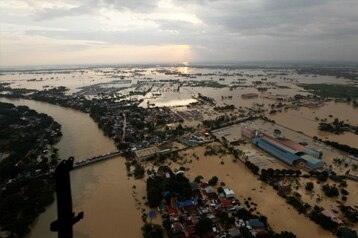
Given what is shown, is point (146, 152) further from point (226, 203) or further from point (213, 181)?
point (226, 203)

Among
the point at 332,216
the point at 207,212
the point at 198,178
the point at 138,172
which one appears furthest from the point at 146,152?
the point at 332,216

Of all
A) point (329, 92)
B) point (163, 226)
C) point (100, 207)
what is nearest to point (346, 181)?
point (163, 226)

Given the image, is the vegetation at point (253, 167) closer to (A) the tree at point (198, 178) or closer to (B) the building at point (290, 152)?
(B) the building at point (290, 152)

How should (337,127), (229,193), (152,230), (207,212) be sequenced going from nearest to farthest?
1. (152,230)
2. (207,212)
3. (229,193)
4. (337,127)

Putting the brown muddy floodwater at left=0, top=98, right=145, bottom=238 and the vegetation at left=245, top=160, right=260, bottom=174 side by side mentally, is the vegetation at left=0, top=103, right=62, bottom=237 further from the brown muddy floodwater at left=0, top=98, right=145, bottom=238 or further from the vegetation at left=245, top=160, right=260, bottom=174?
the vegetation at left=245, top=160, right=260, bottom=174

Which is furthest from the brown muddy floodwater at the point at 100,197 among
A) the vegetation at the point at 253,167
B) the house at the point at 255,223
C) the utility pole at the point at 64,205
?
the utility pole at the point at 64,205

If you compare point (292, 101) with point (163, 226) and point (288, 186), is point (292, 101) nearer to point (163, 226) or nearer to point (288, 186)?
point (288, 186)

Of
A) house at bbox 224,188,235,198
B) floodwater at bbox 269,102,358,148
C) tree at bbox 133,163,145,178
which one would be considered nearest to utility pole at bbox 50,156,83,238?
house at bbox 224,188,235,198
